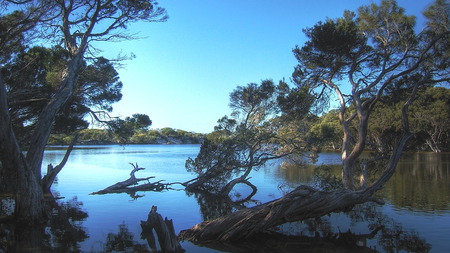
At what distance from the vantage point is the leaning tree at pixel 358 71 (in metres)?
8.94

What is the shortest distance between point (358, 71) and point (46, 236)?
11550 mm

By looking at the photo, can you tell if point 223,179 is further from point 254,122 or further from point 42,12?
point 42,12

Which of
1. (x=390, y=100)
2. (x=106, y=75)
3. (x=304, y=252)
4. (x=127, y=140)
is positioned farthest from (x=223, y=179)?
(x=304, y=252)

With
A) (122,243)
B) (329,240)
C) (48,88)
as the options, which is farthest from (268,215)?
(48,88)

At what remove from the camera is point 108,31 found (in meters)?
12.6

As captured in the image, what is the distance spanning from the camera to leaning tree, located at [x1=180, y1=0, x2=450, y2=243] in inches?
352

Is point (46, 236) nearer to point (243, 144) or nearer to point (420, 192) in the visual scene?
point (243, 144)

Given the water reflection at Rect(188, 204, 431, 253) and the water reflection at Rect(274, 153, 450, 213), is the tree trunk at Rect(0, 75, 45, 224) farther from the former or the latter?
the water reflection at Rect(274, 153, 450, 213)

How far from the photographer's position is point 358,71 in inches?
502

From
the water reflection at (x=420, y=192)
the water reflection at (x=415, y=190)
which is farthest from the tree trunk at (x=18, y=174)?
the water reflection at (x=420, y=192)

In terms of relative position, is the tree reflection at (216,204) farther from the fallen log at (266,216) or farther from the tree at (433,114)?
the tree at (433,114)

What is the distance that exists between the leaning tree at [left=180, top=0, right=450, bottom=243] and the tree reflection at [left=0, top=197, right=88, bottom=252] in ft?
9.74

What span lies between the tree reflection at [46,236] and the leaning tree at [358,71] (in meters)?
2.97

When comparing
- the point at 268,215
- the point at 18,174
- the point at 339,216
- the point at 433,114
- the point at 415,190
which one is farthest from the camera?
the point at 433,114
